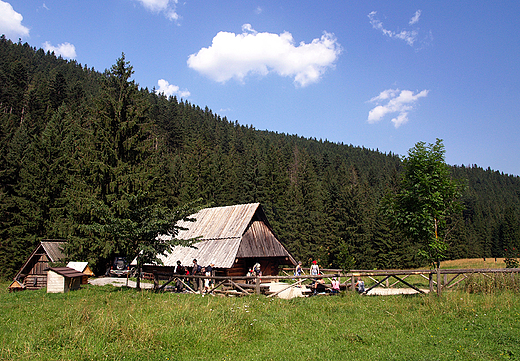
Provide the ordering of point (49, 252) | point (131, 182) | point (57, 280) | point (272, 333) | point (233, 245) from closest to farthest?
1. point (272, 333)
2. point (57, 280)
3. point (233, 245)
4. point (49, 252)
5. point (131, 182)

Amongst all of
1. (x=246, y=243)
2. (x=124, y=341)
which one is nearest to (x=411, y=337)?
(x=124, y=341)

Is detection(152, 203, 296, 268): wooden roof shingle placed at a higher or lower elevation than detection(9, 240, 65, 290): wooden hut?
higher

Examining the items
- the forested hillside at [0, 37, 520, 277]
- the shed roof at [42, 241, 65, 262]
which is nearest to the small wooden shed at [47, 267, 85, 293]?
the forested hillside at [0, 37, 520, 277]

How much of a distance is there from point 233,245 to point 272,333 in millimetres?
15137

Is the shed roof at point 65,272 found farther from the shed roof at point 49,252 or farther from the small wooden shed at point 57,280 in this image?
the shed roof at point 49,252

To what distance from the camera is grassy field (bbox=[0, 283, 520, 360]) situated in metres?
7.38

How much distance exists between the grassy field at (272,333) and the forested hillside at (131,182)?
9.29m

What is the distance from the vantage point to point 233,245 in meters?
24.3

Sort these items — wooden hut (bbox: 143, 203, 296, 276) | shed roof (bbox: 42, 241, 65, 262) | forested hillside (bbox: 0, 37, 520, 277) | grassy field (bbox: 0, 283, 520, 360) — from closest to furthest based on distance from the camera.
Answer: grassy field (bbox: 0, 283, 520, 360), wooden hut (bbox: 143, 203, 296, 276), shed roof (bbox: 42, 241, 65, 262), forested hillside (bbox: 0, 37, 520, 277)

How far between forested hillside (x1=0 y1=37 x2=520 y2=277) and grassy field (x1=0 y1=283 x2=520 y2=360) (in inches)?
366

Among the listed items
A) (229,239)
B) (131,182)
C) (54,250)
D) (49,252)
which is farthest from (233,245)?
(54,250)

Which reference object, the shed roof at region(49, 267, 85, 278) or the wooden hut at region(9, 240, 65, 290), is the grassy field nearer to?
the shed roof at region(49, 267, 85, 278)

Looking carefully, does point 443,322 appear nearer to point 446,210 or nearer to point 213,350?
point 213,350

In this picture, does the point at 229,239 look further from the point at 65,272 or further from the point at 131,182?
the point at 65,272
